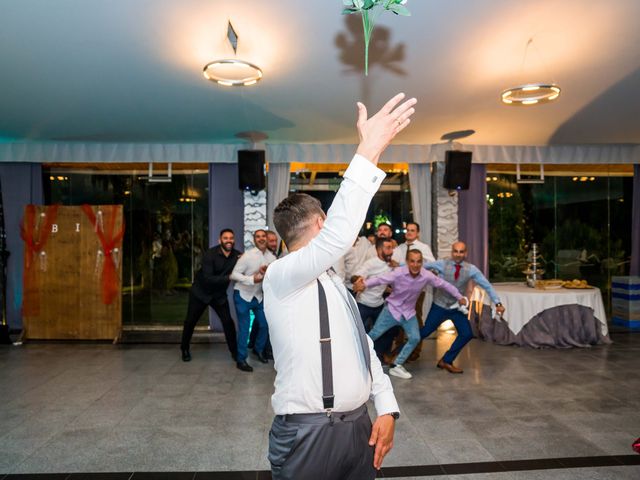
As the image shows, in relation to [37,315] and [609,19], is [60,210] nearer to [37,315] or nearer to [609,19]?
[37,315]

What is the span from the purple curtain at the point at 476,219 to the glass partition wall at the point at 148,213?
383cm

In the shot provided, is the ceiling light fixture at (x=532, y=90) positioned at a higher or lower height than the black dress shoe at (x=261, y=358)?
higher

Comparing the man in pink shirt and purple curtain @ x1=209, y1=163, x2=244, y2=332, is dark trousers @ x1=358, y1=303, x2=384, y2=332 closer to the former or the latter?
the man in pink shirt

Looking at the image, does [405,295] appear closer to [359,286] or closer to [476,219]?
[359,286]

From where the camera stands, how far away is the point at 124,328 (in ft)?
24.3

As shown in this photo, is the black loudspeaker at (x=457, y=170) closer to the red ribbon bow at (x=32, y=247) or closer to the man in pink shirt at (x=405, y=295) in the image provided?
the man in pink shirt at (x=405, y=295)

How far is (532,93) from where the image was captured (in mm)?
4754

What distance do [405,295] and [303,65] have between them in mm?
2297

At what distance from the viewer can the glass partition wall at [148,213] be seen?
24.8ft

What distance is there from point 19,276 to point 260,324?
3.88m

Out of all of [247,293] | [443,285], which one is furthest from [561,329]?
[247,293]

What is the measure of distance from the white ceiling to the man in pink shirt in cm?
173

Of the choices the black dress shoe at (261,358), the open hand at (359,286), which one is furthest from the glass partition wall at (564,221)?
the black dress shoe at (261,358)

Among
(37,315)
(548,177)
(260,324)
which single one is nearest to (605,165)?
(548,177)
